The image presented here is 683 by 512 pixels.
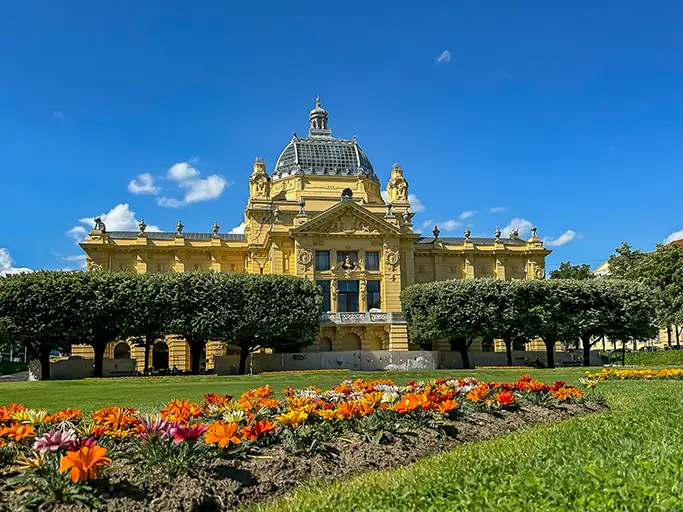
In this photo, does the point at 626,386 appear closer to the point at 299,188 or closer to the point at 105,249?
the point at 299,188

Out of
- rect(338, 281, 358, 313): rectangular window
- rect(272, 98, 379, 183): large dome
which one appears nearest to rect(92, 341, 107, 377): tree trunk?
rect(338, 281, 358, 313): rectangular window

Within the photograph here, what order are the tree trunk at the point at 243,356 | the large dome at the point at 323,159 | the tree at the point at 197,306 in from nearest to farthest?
1. the tree at the point at 197,306
2. the tree trunk at the point at 243,356
3. the large dome at the point at 323,159

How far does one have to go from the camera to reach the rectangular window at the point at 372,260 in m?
65.3

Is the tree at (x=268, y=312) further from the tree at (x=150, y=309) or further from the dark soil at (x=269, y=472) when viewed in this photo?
the dark soil at (x=269, y=472)

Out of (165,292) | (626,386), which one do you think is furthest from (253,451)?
(165,292)

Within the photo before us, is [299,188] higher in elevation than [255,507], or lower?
higher

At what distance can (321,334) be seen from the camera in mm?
61094

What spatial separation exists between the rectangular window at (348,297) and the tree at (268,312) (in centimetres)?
958

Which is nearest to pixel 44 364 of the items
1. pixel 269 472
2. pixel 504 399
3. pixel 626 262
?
pixel 504 399

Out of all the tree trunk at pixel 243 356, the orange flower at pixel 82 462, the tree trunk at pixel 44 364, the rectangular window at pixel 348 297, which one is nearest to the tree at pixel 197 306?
the tree trunk at pixel 243 356

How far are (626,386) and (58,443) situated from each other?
21.3 metres

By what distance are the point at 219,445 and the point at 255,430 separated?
78 centimetres

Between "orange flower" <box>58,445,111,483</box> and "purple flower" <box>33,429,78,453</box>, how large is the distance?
0.66 metres

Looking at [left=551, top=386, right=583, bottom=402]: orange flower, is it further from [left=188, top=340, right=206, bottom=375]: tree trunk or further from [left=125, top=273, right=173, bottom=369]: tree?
[left=188, top=340, right=206, bottom=375]: tree trunk
